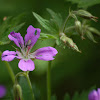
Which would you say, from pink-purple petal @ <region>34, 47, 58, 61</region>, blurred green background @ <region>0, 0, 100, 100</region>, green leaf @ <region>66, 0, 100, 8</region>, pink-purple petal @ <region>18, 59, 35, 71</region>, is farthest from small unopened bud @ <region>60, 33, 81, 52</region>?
blurred green background @ <region>0, 0, 100, 100</region>

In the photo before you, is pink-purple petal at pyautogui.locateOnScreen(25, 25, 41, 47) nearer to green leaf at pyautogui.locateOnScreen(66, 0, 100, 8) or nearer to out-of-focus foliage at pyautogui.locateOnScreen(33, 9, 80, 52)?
out-of-focus foliage at pyautogui.locateOnScreen(33, 9, 80, 52)

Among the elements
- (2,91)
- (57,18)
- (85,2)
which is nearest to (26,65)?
(57,18)

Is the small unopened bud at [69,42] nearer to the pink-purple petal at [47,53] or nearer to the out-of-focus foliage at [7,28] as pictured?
the pink-purple petal at [47,53]

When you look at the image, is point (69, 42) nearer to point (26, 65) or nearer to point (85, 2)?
point (26, 65)

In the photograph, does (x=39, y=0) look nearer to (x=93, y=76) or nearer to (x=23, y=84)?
(x=93, y=76)

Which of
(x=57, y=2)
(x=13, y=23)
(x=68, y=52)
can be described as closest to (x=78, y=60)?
(x=68, y=52)

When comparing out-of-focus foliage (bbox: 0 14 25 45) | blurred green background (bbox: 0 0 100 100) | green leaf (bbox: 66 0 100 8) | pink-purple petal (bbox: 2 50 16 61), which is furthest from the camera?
blurred green background (bbox: 0 0 100 100)

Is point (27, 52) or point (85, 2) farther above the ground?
point (85, 2)

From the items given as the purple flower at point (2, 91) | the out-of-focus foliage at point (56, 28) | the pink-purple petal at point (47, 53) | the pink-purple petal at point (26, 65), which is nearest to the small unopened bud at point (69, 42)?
the out-of-focus foliage at point (56, 28)
